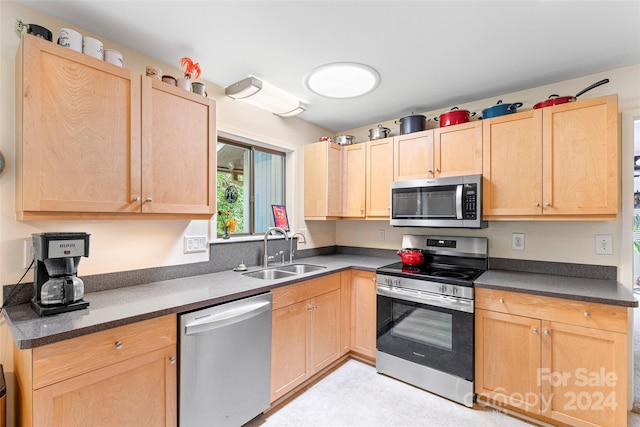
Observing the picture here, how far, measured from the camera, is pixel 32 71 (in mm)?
1285

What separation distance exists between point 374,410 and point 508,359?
3.18 feet

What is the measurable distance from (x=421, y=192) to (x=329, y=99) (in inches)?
45.8

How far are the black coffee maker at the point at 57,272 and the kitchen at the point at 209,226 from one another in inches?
10.0

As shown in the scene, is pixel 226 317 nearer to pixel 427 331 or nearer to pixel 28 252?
pixel 28 252

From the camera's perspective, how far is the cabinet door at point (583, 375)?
1635 millimetres

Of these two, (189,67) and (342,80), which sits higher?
(342,80)

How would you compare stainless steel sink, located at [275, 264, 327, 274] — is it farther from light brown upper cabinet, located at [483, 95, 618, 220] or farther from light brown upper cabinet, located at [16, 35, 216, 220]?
light brown upper cabinet, located at [483, 95, 618, 220]

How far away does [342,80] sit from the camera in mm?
2238

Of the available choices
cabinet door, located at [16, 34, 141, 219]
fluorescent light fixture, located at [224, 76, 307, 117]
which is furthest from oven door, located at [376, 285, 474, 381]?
cabinet door, located at [16, 34, 141, 219]

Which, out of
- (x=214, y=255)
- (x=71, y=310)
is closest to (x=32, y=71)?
(x=71, y=310)

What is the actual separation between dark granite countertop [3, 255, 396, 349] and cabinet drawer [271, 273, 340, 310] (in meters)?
0.06

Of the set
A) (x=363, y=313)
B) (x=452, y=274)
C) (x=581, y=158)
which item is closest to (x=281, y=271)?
(x=363, y=313)

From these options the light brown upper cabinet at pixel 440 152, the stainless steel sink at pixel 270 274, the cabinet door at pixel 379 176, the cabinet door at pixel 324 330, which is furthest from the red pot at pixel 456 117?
the stainless steel sink at pixel 270 274

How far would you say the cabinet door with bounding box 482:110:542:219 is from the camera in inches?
82.6
